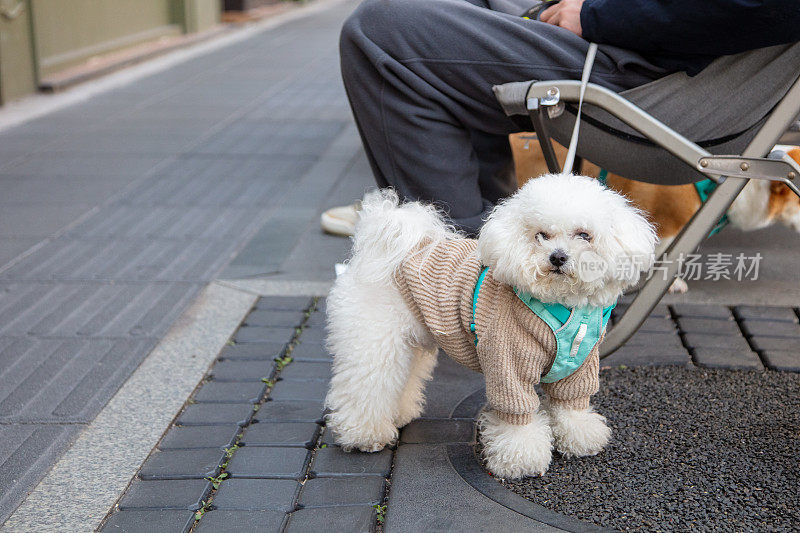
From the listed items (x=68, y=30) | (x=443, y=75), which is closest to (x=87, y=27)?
(x=68, y=30)

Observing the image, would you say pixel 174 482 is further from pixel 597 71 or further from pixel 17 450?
pixel 597 71

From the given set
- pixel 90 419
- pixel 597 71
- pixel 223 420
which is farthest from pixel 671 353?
pixel 90 419

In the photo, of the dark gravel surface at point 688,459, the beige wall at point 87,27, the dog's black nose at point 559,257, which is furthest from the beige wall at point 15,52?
the dog's black nose at point 559,257

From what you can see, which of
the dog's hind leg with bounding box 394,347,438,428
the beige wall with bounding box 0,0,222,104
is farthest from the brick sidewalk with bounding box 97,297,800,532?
the beige wall with bounding box 0,0,222,104

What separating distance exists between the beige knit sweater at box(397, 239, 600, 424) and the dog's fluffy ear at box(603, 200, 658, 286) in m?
0.26

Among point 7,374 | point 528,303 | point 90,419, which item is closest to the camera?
point 528,303

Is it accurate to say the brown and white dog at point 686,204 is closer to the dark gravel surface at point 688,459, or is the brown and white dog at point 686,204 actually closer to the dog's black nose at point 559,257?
the dark gravel surface at point 688,459

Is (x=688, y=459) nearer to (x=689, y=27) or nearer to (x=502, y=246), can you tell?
(x=502, y=246)

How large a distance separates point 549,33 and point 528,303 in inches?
40.3

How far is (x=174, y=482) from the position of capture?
2.45 m

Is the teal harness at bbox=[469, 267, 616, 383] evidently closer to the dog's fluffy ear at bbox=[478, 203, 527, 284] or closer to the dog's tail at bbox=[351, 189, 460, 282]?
the dog's fluffy ear at bbox=[478, 203, 527, 284]

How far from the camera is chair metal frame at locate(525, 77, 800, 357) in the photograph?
2.54 meters

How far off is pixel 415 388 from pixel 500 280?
67 cm

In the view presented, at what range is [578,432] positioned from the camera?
8.13 feet
